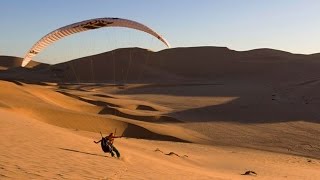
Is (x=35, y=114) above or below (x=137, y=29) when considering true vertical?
below

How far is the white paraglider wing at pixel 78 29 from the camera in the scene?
75.5 feet

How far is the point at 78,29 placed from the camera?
24.2 m

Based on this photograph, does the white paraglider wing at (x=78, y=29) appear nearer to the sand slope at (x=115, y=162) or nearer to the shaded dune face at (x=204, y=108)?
the shaded dune face at (x=204, y=108)

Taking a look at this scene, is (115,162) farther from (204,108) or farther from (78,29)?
(204,108)

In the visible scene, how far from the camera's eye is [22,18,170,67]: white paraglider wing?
23.0 m

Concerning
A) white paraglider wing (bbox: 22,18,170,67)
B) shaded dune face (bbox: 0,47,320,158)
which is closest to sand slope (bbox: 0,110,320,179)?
shaded dune face (bbox: 0,47,320,158)

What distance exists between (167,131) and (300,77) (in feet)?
132

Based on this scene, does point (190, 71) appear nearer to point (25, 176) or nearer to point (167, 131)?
point (167, 131)

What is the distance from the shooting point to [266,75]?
63094 millimetres

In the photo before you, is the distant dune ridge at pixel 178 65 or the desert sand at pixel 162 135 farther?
the distant dune ridge at pixel 178 65

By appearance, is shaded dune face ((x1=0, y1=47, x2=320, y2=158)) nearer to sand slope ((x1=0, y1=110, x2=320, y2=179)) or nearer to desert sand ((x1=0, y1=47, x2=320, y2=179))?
desert sand ((x1=0, y1=47, x2=320, y2=179))

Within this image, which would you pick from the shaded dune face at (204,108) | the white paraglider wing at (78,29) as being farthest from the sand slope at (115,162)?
the white paraglider wing at (78,29)

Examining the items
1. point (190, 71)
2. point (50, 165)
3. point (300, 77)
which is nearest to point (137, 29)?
point (50, 165)

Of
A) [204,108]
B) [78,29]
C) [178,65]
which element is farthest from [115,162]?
[178,65]
